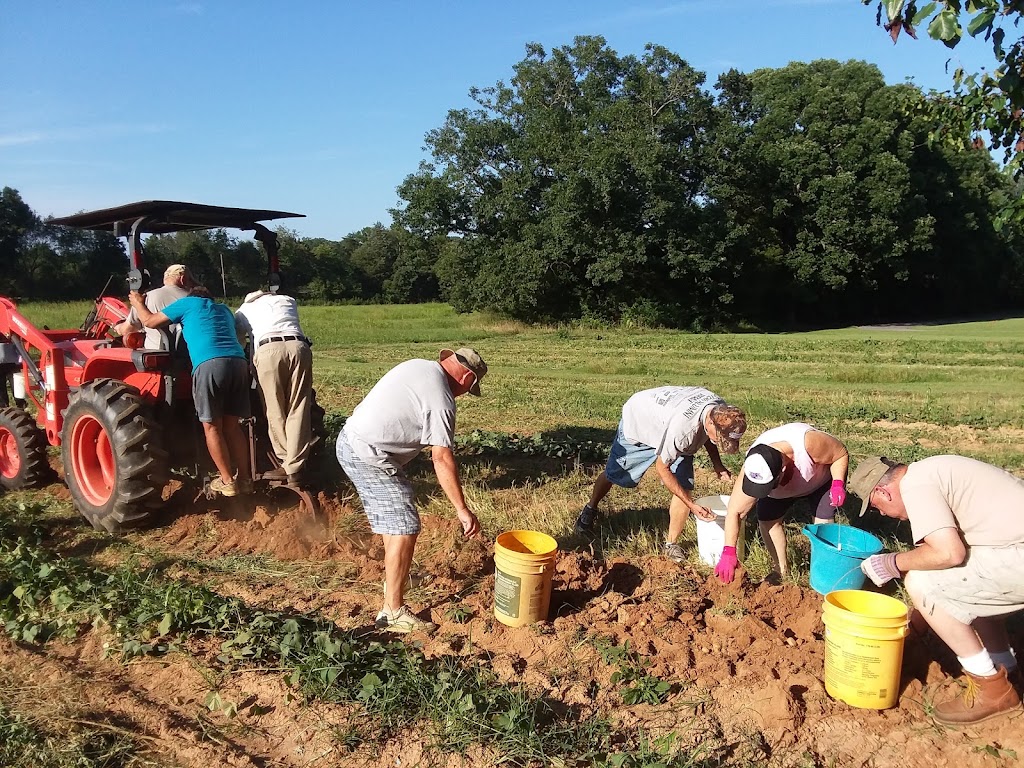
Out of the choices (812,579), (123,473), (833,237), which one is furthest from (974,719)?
(833,237)

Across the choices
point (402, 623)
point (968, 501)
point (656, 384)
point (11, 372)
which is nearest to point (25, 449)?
point (11, 372)

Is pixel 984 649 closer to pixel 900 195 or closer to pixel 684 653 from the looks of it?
pixel 684 653

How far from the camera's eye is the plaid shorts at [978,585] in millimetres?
3398

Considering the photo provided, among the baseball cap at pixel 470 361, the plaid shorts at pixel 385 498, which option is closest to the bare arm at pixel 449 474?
the plaid shorts at pixel 385 498

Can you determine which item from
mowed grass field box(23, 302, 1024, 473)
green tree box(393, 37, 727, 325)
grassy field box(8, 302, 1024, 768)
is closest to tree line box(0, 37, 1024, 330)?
green tree box(393, 37, 727, 325)

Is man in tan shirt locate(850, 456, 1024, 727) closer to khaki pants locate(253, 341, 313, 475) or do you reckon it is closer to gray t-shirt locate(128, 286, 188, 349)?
khaki pants locate(253, 341, 313, 475)

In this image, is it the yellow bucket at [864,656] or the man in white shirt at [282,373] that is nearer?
the yellow bucket at [864,656]

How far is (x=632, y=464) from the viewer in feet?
18.8

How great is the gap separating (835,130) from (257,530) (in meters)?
35.2

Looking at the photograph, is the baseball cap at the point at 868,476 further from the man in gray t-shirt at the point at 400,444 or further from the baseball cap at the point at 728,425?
the man in gray t-shirt at the point at 400,444

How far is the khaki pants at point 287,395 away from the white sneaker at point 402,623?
1.76m

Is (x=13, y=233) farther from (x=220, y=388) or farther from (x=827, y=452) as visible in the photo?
(x=827, y=452)

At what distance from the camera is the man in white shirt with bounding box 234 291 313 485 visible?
5688mm

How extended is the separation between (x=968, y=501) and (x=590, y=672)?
1.89 metres
